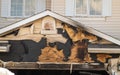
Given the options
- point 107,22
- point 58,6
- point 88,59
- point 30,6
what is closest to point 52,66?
point 88,59

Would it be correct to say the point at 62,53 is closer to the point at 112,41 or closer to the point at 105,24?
the point at 112,41

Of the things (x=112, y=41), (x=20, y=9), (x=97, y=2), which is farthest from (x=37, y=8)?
(x=112, y=41)

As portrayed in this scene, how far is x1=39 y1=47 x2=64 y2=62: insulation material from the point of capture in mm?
12812

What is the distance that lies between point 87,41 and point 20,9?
4749 millimetres

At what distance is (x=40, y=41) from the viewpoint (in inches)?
512

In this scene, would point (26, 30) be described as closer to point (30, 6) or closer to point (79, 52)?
point (79, 52)

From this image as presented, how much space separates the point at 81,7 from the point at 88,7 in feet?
1.03

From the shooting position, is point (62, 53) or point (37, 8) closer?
point (62, 53)

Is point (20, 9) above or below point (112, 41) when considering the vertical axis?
above

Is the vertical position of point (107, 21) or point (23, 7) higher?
point (23, 7)

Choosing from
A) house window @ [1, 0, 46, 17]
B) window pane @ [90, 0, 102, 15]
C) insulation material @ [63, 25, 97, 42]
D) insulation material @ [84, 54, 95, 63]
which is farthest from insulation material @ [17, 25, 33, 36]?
window pane @ [90, 0, 102, 15]

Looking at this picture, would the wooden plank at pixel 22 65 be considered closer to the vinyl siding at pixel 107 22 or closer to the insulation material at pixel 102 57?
the insulation material at pixel 102 57

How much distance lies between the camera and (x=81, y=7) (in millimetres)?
16094

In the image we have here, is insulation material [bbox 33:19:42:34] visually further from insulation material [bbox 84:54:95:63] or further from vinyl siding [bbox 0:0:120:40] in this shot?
vinyl siding [bbox 0:0:120:40]
